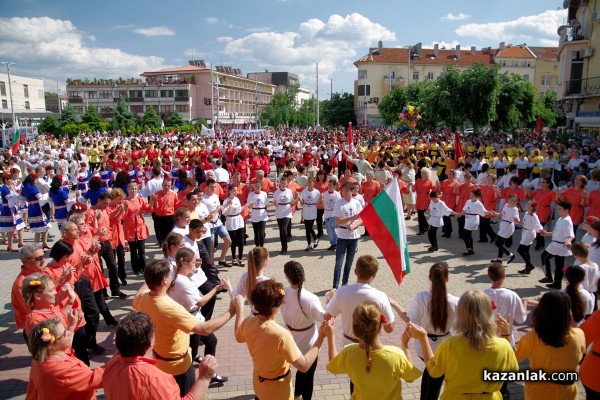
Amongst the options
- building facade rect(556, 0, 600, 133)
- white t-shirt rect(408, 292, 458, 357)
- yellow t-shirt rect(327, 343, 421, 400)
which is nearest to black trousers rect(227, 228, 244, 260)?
white t-shirt rect(408, 292, 458, 357)

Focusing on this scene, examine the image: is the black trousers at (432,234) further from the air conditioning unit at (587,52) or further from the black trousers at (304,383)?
the air conditioning unit at (587,52)

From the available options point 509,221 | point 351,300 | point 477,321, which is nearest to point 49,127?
point 509,221

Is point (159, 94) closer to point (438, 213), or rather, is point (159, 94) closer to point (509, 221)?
point (438, 213)

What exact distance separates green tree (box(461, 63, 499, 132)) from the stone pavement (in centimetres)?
2136

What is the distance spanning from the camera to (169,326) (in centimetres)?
387

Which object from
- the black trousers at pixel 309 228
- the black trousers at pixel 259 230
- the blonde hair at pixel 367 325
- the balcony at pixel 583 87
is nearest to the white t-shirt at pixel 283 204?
the black trousers at pixel 259 230

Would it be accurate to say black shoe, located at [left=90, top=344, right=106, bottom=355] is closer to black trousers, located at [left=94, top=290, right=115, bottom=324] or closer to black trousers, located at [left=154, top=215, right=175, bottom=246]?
black trousers, located at [left=94, top=290, right=115, bottom=324]

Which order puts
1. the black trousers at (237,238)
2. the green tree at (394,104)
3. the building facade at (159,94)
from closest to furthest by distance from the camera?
the black trousers at (237,238)
the green tree at (394,104)
the building facade at (159,94)

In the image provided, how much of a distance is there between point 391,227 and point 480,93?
29798 millimetres

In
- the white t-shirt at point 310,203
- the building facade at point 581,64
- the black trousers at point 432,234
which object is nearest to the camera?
the black trousers at point 432,234

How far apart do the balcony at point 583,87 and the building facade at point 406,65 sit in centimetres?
4909

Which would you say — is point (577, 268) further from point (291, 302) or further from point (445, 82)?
point (445, 82)

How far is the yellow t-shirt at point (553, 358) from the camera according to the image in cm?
347

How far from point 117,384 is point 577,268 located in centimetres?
440
